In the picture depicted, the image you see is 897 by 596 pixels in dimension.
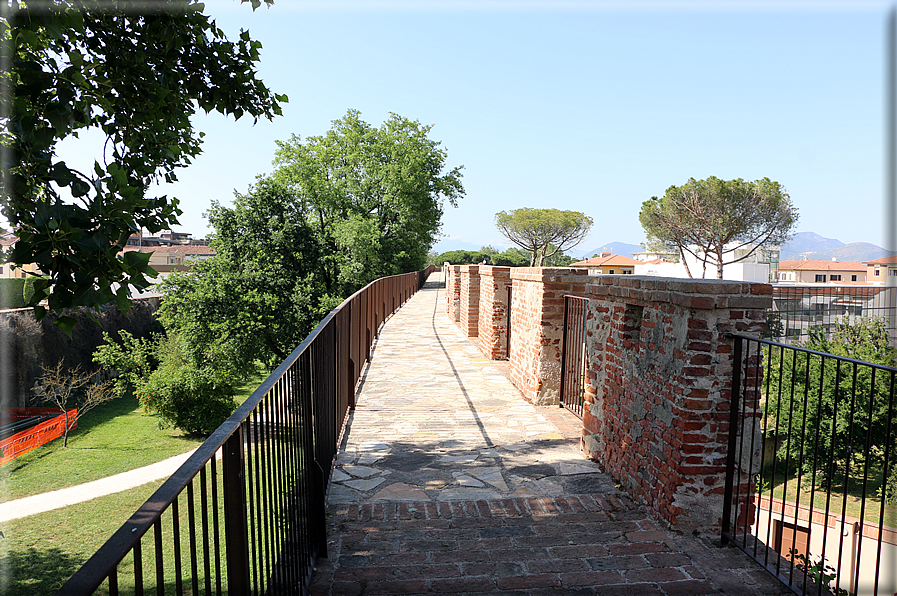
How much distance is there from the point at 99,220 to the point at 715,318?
12.1 feet

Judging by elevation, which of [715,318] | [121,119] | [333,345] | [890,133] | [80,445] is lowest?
[80,445]

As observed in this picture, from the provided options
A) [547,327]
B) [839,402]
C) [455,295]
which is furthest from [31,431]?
→ [839,402]

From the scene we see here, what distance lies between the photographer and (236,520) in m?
1.73

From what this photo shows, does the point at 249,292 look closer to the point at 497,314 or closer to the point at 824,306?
the point at 497,314

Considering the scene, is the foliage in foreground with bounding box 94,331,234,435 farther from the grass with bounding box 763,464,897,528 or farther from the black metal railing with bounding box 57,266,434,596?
the grass with bounding box 763,464,897,528

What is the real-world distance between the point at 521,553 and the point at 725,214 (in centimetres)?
4673

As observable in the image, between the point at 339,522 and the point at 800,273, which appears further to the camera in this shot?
the point at 800,273

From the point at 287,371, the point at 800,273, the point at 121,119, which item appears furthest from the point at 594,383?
the point at 800,273

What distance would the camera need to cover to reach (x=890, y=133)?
12.4ft

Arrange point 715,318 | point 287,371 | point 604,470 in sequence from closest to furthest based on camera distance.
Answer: point 287,371 < point 715,318 < point 604,470

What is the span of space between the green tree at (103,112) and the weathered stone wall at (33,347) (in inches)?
668

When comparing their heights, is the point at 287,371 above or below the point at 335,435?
above

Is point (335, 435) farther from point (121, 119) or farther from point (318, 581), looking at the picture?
point (121, 119)

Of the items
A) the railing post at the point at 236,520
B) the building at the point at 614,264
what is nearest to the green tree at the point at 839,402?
the railing post at the point at 236,520
